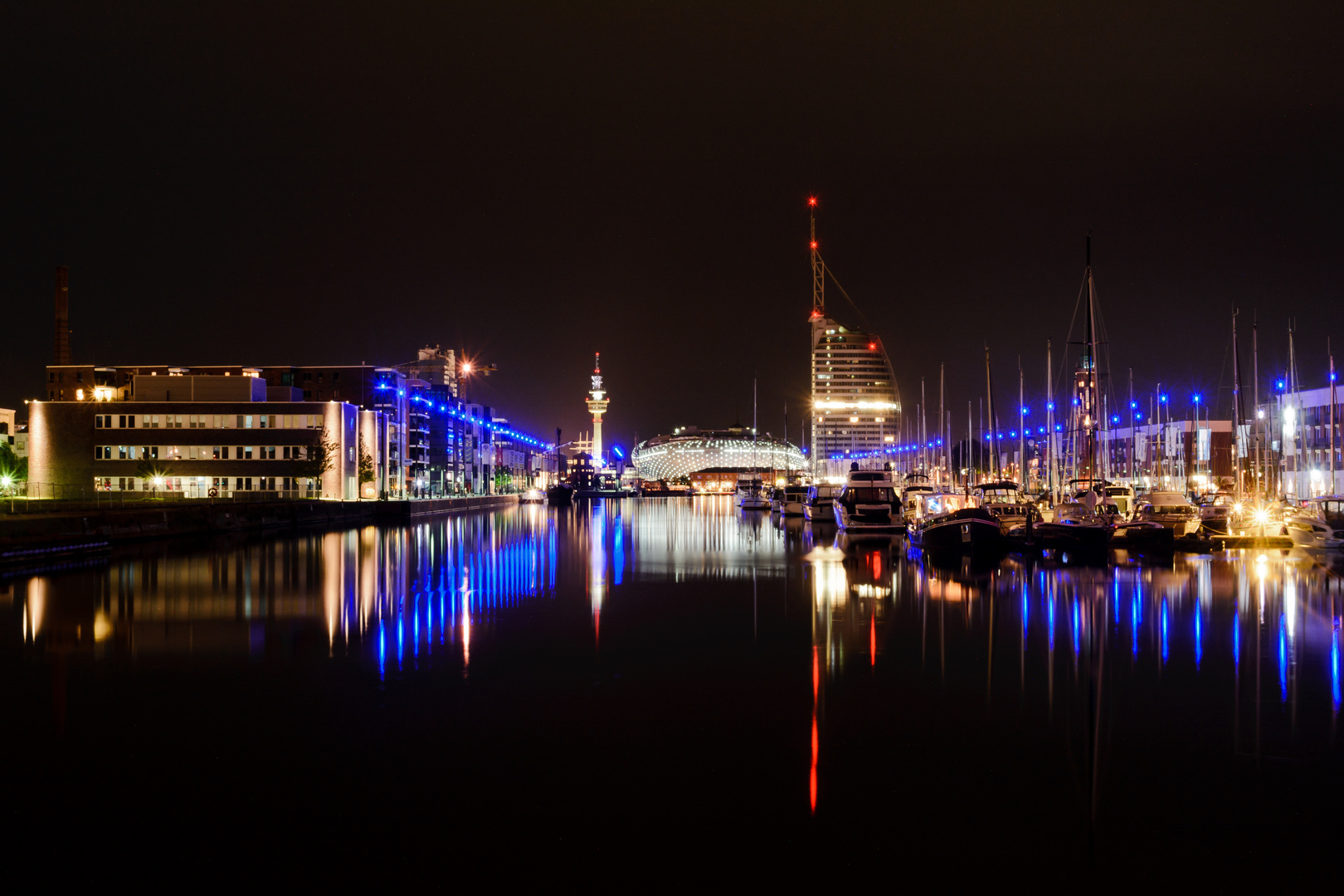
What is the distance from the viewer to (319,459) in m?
87.4

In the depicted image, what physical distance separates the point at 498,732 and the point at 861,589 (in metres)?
14.3

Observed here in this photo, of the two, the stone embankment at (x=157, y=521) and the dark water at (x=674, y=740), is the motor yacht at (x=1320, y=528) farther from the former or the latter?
the stone embankment at (x=157, y=521)

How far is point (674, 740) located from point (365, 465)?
93972mm

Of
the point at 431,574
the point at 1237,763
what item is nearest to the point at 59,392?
the point at 431,574

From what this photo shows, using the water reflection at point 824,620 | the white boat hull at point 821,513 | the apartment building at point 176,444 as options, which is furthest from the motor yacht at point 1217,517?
the apartment building at point 176,444

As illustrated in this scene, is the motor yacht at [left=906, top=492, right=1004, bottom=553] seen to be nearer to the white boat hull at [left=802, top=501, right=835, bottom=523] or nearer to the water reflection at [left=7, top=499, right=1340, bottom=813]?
the water reflection at [left=7, top=499, right=1340, bottom=813]

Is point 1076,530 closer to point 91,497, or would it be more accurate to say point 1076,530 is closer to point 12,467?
point 91,497

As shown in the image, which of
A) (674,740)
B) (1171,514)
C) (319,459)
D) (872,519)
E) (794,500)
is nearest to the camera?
(674,740)

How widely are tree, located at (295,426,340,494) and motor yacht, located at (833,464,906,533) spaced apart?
5110cm

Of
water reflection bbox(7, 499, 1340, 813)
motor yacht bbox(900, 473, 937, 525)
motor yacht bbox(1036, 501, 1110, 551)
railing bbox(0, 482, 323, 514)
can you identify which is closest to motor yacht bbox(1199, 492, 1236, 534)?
motor yacht bbox(1036, 501, 1110, 551)

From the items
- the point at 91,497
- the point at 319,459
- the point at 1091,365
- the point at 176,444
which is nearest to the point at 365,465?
the point at 319,459

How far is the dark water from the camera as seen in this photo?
258 inches

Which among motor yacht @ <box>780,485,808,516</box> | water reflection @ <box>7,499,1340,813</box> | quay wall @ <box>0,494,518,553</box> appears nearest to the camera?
water reflection @ <box>7,499,1340,813</box>

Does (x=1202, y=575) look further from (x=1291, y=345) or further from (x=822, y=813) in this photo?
(x=1291, y=345)
